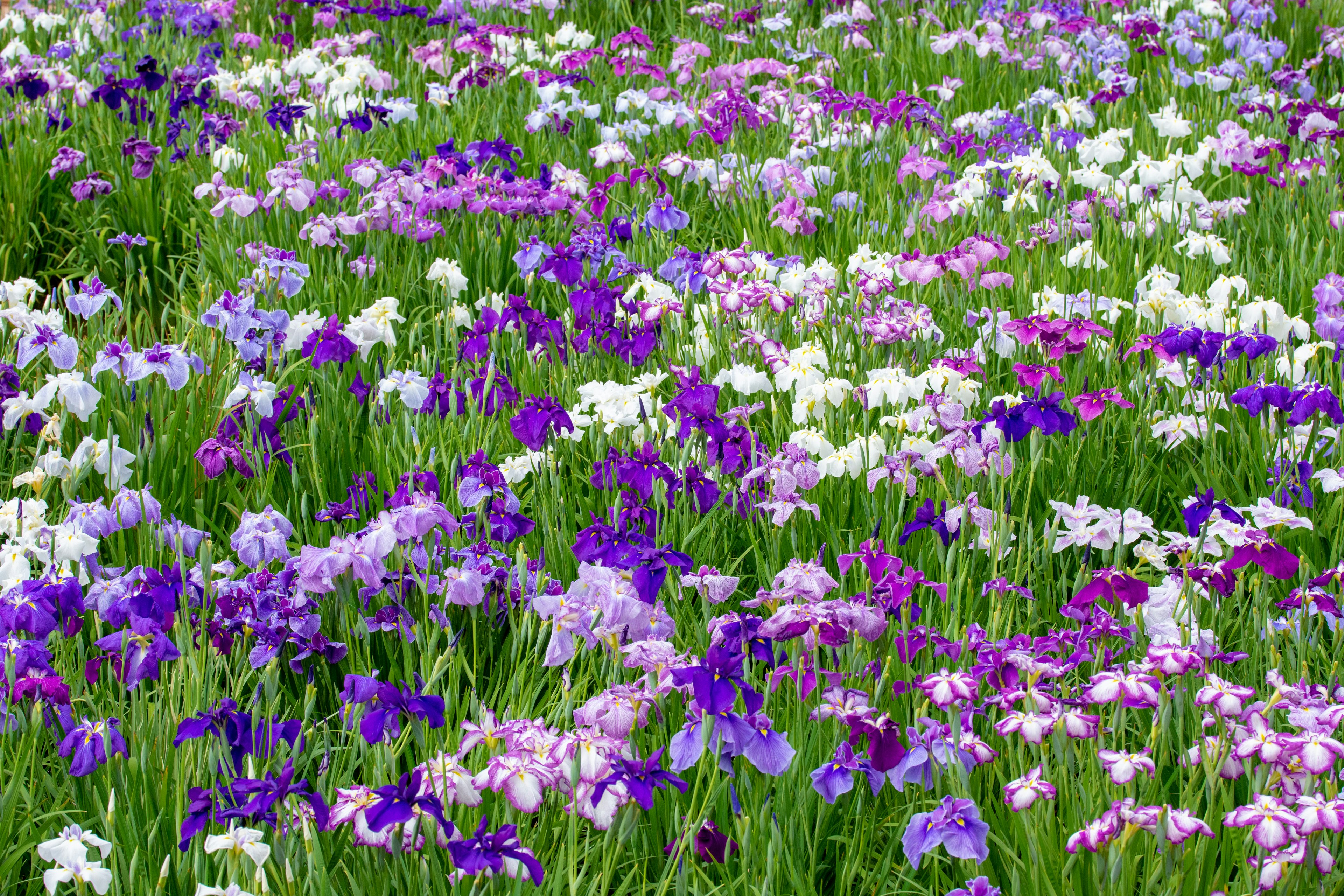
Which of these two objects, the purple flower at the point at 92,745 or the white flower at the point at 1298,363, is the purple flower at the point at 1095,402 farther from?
the purple flower at the point at 92,745

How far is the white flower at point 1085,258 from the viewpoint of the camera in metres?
4.09

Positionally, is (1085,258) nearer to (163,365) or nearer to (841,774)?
(841,774)

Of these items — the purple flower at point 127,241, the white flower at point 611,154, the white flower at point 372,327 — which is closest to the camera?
the white flower at point 372,327

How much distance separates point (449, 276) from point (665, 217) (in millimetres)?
949

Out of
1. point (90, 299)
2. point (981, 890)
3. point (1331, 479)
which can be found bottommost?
point (981, 890)

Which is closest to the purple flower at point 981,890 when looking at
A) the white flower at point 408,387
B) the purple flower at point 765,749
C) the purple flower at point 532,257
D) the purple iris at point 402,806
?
the purple flower at point 765,749

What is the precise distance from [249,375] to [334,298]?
3.62 feet

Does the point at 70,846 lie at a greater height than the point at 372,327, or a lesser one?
lesser

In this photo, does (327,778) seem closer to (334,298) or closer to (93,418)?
(93,418)

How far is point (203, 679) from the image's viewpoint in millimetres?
2150

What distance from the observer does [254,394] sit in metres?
3.12

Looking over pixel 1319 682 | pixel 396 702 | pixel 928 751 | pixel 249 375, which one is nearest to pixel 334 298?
pixel 249 375

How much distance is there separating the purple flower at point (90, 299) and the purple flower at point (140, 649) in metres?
1.48

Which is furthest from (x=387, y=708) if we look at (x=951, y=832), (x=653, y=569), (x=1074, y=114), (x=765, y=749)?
(x=1074, y=114)
